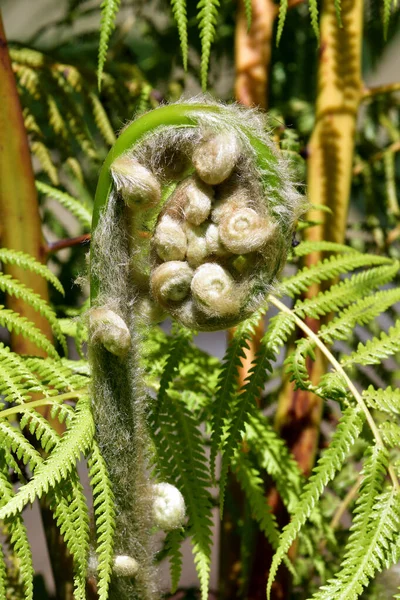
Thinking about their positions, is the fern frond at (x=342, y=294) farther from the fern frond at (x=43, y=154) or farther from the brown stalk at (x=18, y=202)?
the fern frond at (x=43, y=154)

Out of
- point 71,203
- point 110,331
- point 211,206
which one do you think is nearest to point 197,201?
point 211,206

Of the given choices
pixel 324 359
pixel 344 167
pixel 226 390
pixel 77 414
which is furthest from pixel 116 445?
pixel 344 167

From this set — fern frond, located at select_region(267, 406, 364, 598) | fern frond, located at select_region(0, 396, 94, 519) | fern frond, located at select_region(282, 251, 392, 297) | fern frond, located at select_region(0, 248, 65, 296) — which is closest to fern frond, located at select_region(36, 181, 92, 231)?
fern frond, located at select_region(0, 248, 65, 296)

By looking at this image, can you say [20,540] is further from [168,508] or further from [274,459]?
[274,459]

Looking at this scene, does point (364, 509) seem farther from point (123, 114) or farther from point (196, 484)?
point (123, 114)

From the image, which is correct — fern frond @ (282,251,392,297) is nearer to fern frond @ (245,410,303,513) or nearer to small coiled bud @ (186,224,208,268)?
fern frond @ (245,410,303,513)
